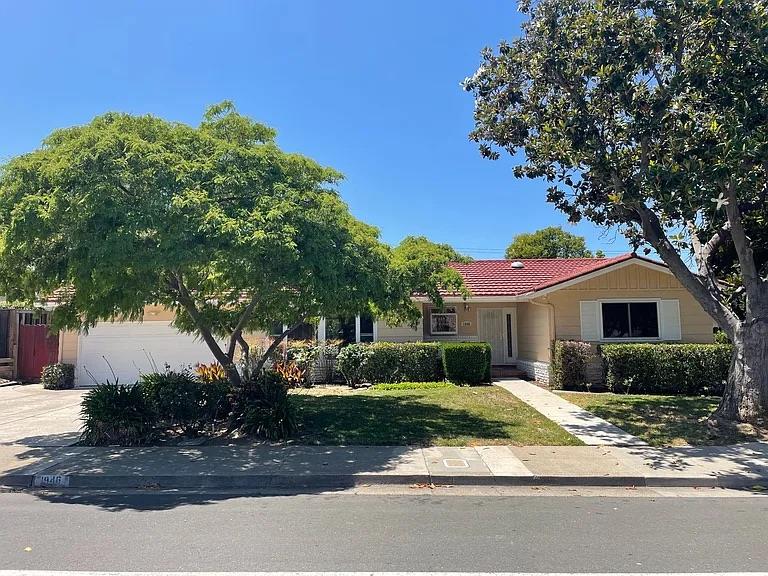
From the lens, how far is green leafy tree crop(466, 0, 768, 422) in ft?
28.7

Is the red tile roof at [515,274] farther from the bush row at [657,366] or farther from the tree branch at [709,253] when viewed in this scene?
the tree branch at [709,253]

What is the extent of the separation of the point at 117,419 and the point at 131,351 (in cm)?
1077

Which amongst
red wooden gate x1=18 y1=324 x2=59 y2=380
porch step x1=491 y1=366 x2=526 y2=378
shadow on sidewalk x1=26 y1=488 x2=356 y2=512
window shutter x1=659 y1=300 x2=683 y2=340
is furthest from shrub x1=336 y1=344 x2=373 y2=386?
red wooden gate x1=18 y1=324 x2=59 y2=380

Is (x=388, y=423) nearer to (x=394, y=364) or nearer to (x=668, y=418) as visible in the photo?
(x=668, y=418)

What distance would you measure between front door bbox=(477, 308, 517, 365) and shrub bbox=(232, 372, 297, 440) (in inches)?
462

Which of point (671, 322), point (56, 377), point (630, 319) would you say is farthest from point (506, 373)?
point (56, 377)

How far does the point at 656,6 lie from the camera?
9.16 meters

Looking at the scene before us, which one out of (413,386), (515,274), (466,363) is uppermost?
(515,274)

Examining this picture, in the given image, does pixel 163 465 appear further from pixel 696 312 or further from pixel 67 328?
pixel 696 312

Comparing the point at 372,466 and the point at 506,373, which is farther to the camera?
the point at 506,373

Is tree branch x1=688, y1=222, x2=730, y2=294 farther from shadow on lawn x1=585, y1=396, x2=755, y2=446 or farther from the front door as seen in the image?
the front door

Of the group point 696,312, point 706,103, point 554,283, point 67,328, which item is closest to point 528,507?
point 706,103

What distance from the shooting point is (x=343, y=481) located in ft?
24.4

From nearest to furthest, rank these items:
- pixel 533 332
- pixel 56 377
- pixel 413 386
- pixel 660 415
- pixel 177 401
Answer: pixel 177 401 → pixel 660 415 → pixel 413 386 → pixel 56 377 → pixel 533 332
